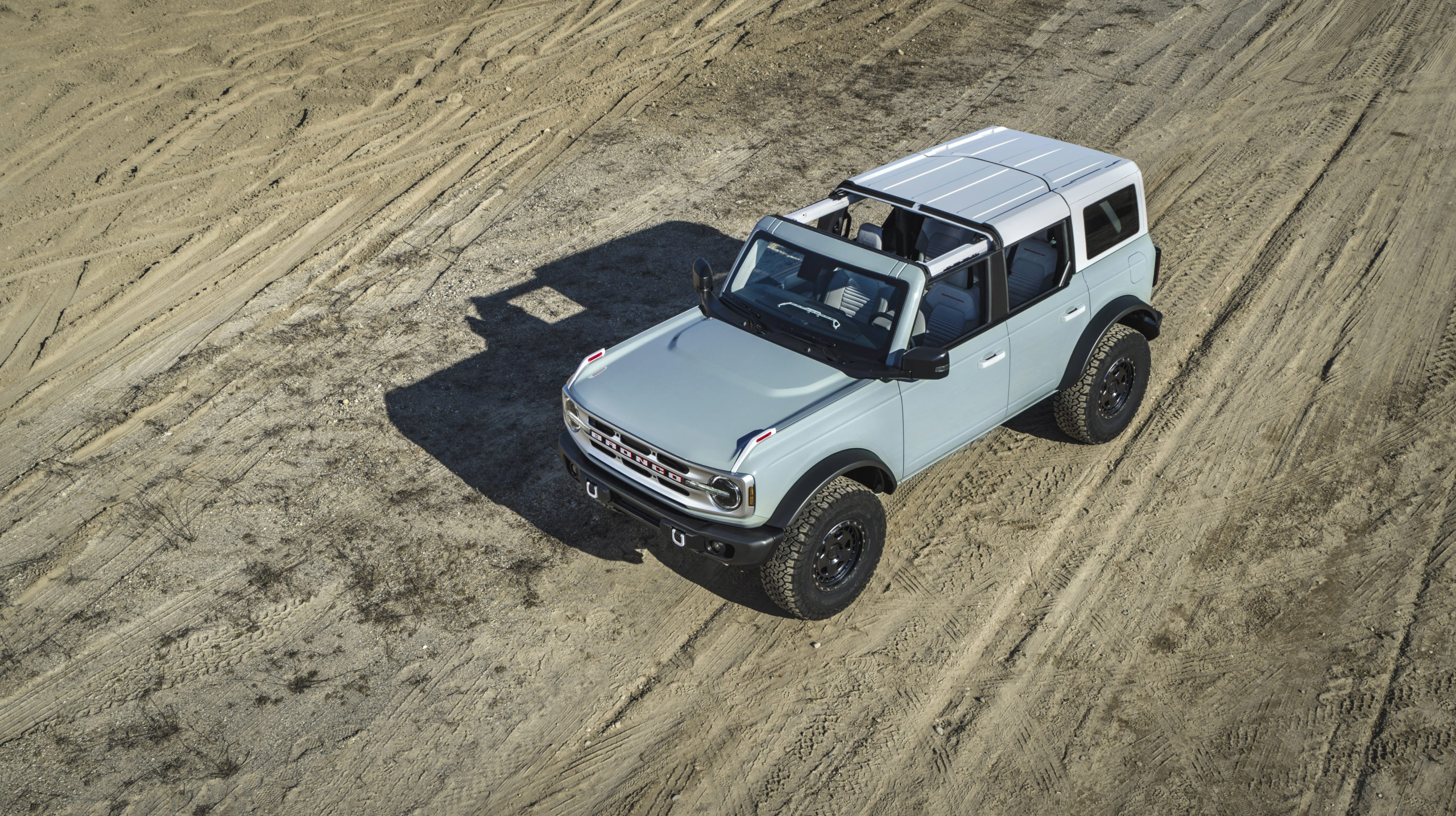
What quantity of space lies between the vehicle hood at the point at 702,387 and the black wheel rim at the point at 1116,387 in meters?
2.49

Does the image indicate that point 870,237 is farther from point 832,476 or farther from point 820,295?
point 832,476

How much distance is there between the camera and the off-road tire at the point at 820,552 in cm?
597

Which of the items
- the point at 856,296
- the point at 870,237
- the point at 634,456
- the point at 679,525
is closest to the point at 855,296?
the point at 856,296

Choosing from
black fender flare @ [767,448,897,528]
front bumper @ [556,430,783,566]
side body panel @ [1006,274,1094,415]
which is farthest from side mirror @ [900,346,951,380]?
front bumper @ [556,430,783,566]

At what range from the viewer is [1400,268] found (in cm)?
997

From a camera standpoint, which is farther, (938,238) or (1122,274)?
(1122,274)

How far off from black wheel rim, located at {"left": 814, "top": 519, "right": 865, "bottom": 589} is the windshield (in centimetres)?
109

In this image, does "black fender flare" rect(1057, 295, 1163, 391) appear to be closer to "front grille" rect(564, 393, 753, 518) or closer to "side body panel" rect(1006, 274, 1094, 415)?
"side body panel" rect(1006, 274, 1094, 415)

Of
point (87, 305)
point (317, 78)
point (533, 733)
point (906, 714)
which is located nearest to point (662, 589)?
point (533, 733)

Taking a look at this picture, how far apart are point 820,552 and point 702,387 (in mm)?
1229

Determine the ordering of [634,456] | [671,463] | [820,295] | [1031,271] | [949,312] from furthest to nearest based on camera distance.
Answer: [1031,271], [949,312], [820,295], [634,456], [671,463]

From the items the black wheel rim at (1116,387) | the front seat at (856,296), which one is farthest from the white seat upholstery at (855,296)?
the black wheel rim at (1116,387)

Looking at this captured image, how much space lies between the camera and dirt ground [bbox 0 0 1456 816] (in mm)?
5746

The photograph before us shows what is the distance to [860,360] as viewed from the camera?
632cm
